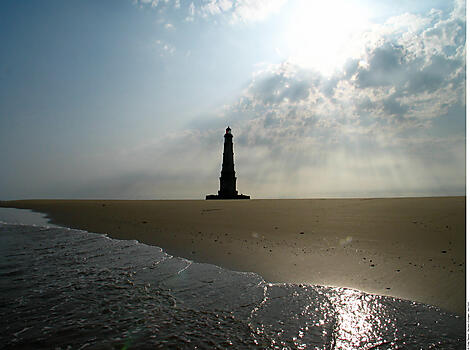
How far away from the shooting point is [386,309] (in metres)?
3.02

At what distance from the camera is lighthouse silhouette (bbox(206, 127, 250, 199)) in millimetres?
38375

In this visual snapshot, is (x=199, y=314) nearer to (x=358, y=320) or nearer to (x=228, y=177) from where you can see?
(x=358, y=320)

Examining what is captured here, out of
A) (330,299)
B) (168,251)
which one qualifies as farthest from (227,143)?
(330,299)

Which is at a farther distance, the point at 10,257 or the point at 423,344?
the point at 10,257

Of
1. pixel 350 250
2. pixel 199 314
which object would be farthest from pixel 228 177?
pixel 199 314

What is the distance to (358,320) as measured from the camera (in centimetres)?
283

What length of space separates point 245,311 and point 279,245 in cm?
327

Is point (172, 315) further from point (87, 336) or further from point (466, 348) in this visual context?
point (466, 348)

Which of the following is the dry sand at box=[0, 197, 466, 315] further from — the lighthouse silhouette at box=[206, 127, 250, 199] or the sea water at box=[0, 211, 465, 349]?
the lighthouse silhouette at box=[206, 127, 250, 199]

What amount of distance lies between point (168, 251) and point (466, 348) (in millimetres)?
5401

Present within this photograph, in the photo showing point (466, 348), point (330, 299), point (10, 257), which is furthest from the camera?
point (10, 257)

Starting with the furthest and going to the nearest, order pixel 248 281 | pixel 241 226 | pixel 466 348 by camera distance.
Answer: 1. pixel 241 226
2. pixel 248 281
3. pixel 466 348

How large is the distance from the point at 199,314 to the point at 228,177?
36.4m

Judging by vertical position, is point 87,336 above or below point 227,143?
below
